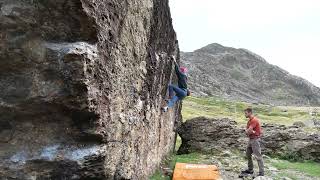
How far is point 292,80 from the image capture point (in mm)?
142750

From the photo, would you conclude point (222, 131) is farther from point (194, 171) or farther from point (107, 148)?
point (107, 148)

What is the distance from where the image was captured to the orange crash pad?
14.7m

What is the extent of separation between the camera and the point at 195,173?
1528 cm

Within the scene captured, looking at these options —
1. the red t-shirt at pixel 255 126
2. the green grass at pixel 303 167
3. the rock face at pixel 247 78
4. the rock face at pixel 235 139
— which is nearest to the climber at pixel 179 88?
the red t-shirt at pixel 255 126

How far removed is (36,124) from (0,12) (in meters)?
1.85

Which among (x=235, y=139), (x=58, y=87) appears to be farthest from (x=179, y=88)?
(x=58, y=87)

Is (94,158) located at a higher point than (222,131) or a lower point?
higher

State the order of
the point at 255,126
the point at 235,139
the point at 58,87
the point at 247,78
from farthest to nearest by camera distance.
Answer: the point at 247,78
the point at 235,139
the point at 255,126
the point at 58,87

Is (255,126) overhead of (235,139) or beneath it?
overhead

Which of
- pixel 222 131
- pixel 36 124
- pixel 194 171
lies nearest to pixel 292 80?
pixel 222 131

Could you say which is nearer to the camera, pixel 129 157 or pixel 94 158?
pixel 94 158

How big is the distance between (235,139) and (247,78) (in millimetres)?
117747

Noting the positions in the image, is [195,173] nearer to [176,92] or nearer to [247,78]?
[176,92]

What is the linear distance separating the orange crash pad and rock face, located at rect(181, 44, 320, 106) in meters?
91.6
